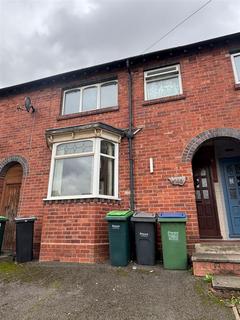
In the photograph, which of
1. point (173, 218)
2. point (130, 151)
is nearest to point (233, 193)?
point (173, 218)

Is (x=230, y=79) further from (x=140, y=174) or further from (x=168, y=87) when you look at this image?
(x=140, y=174)

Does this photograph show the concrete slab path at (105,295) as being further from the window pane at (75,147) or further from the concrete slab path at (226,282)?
the window pane at (75,147)

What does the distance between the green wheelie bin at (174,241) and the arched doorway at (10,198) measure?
504 cm

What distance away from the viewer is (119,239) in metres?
4.87

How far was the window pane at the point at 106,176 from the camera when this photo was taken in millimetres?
5980

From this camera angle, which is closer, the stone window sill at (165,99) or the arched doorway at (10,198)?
the stone window sill at (165,99)

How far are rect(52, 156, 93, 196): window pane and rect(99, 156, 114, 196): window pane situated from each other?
12.5 inches

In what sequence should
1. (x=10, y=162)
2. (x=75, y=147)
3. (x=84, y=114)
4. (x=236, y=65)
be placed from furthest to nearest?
(x=10, y=162), (x=84, y=114), (x=236, y=65), (x=75, y=147)

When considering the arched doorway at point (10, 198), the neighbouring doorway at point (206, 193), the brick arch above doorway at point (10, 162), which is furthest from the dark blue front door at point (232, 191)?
the arched doorway at point (10, 198)

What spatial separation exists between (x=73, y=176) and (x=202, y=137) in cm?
372

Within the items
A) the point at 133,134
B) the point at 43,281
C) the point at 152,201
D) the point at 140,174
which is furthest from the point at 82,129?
the point at 43,281

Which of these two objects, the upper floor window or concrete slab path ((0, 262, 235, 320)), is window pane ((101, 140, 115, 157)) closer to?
concrete slab path ((0, 262, 235, 320))

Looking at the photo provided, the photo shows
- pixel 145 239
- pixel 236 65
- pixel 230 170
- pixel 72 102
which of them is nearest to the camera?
pixel 145 239

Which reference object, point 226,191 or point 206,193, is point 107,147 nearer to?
point 206,193
